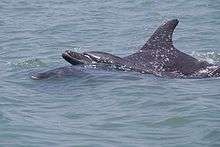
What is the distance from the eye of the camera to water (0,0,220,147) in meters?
10.7

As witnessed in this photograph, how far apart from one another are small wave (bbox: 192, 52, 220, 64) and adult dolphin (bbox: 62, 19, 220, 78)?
1.81 metres

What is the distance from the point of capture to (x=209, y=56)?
19.2m

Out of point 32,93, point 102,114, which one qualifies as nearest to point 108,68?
point 32,93

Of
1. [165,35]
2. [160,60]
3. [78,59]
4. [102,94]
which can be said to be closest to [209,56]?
[165,35]

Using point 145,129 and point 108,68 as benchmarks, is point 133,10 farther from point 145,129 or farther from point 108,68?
point 145,129

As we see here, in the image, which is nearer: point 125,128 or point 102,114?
point 125,128

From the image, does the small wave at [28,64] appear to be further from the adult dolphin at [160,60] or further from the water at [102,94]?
the adult dolphin at [160,60]

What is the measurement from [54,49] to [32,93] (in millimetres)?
7187

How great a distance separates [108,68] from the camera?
53.8 ft

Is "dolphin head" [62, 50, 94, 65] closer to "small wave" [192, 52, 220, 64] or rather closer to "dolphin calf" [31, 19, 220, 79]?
"dolphin calf" [31, 19, 220, 79]

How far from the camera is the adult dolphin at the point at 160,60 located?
16250mm

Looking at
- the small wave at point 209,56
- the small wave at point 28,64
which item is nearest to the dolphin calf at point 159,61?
the small wave at point 209,56

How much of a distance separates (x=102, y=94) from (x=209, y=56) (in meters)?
6.12

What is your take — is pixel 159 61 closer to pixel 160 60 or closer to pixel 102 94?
pixel 160 60
